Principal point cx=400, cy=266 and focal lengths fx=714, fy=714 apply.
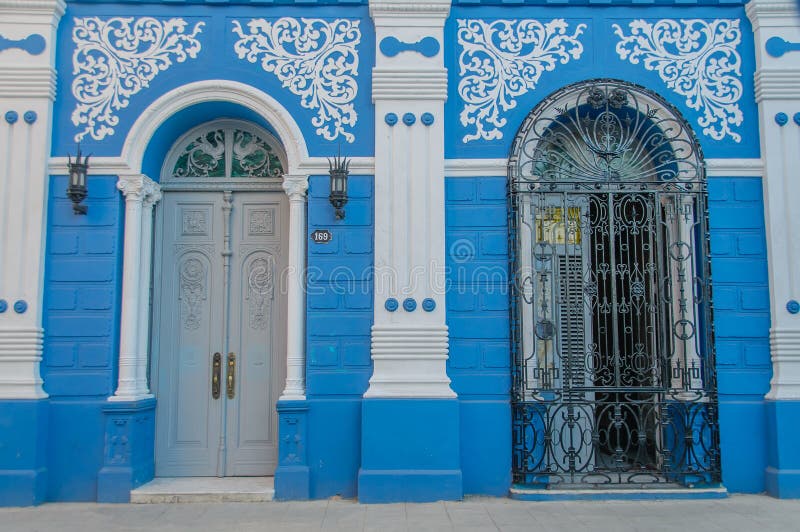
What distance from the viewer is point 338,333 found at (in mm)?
6438

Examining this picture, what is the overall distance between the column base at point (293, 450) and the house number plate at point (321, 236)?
145 centimetres

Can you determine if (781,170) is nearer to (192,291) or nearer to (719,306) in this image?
(719,306)

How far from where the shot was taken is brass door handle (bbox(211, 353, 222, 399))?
271 inches

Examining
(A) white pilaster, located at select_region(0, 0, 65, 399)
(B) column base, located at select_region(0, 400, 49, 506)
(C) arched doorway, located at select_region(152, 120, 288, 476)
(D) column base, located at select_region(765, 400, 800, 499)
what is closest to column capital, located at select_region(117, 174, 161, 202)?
(C) arched doorway, located at select_region(152, 120, 288, 476)

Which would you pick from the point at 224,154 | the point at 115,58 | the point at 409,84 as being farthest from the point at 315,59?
the point at 115,58

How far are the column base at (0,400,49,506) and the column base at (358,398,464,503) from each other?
2.77m

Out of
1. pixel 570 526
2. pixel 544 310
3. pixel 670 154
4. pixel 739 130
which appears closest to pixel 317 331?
pixel 544 310

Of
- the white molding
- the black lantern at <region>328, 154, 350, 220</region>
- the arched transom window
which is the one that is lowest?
the black lantern at <region>328, 154, 350, 220</region>

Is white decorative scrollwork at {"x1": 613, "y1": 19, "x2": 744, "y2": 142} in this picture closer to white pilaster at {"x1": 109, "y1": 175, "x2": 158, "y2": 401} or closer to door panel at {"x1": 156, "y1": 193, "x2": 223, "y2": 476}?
door panel at {"x1": 156, "y1": 193, "x2": 223, "y2": 476}

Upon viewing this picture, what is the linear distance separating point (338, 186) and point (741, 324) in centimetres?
387

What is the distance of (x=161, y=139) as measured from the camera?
22.5ft

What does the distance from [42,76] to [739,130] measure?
21.2 ft

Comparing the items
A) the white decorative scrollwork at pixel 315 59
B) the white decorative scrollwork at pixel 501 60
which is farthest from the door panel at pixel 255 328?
the white decorative scrollwork at pixel 501 60

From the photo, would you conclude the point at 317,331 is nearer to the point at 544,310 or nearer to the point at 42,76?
the point at 544,310
